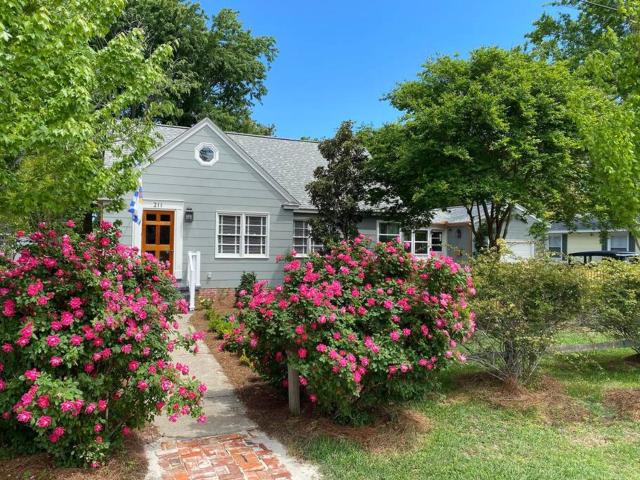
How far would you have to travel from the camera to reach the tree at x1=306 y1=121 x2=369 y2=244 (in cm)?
1184

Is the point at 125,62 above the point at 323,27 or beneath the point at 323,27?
beneath

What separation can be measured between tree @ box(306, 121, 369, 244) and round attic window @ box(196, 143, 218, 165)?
312cm

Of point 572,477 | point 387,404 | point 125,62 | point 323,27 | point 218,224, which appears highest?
point 323,27

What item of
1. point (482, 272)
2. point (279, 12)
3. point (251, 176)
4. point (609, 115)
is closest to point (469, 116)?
point (609, 115)

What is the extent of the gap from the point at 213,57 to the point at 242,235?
20156 millimetres

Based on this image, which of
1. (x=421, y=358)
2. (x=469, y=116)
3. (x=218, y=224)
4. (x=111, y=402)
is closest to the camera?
(x=111, y=402)

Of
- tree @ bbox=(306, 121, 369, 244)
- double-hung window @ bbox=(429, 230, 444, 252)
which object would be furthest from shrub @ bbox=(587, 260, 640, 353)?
double-hung window @ bbox=(429, 230, 444, 252)

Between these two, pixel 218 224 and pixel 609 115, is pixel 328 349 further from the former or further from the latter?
pixel 218 224

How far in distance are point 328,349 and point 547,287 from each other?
123 inches

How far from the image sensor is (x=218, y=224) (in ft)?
43.3

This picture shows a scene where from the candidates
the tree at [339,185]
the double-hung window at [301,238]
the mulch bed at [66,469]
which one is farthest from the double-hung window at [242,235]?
the mulch bed at [66,469]

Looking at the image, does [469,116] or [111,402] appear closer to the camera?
[111,402]

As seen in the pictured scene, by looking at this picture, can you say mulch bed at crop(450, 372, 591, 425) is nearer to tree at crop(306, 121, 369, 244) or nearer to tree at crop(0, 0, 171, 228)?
tree at crop(0, 0, 171, 228)

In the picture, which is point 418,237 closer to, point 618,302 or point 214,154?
point 214,154
